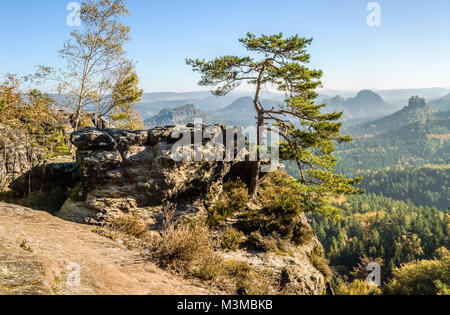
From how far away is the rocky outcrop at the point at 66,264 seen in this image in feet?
13.5

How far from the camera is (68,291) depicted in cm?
409

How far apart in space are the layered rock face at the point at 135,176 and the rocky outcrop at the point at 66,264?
191 cm

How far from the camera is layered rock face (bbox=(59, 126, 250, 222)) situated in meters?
9.51

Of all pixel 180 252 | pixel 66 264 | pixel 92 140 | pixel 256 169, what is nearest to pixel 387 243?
pixel 256 169

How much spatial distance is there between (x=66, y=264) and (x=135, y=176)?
5.54m

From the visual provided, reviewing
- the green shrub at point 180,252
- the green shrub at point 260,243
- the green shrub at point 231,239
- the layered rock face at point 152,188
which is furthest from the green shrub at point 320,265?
the green shrub at point 180,252

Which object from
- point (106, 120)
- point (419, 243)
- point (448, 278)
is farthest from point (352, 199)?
point (106, 120)

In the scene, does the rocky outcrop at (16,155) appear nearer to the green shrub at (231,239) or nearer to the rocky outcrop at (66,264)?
the rocky outcrop at (66,264)

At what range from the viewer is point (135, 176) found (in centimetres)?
1030

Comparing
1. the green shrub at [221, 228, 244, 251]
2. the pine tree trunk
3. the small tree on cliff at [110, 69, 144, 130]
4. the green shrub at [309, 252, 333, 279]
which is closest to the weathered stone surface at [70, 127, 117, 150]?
the green shrub at [221, 228, 244, 251]

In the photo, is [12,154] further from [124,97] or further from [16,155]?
[124,97]

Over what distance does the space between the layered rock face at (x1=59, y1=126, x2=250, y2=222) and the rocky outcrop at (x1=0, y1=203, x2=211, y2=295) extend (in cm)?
191
